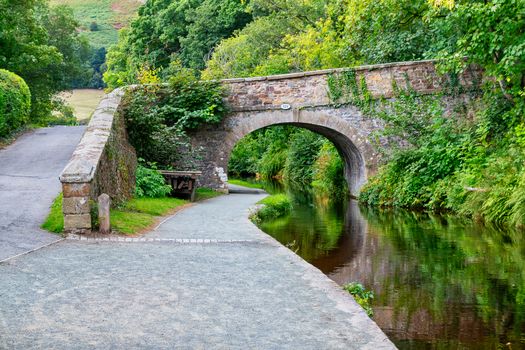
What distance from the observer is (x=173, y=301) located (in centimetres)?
632

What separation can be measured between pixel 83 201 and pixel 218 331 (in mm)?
5211

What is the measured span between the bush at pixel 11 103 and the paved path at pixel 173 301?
422 inches

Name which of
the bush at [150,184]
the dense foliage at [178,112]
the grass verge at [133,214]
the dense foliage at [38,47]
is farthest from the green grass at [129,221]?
the dense foliage at [38,47]

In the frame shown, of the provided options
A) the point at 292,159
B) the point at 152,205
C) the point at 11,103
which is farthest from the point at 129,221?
the point at 292,159

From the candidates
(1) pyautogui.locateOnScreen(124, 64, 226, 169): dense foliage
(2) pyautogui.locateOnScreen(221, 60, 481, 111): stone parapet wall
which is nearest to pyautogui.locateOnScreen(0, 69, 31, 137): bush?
(1) pyautogui.locateOnScreen(124, 64, 226, 169): dense foliage

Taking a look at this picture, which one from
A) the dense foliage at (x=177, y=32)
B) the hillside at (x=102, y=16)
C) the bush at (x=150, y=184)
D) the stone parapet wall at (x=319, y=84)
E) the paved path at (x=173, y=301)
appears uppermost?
the hillside at (x=102, y=16)

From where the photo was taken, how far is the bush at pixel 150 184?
15.6 metres

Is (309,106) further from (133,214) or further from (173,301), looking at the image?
(173,301)

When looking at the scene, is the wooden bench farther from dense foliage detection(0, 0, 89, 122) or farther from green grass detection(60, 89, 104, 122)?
green grass detection(60, 89, 104, 122)

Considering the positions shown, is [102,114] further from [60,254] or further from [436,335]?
[436,335]

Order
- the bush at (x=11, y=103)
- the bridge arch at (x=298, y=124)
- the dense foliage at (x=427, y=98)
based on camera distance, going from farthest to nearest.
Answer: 1. the bridge arch at (x=298, y=124)
2. the bush at (x=11, y=103)
3. the dense foliage at (x=427, y=98)

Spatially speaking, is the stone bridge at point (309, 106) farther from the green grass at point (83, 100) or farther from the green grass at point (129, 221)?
the green grass at point (83, 100)

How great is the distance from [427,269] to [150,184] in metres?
7.77

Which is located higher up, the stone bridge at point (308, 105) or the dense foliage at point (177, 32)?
the dense foliage at point (177, 32)
